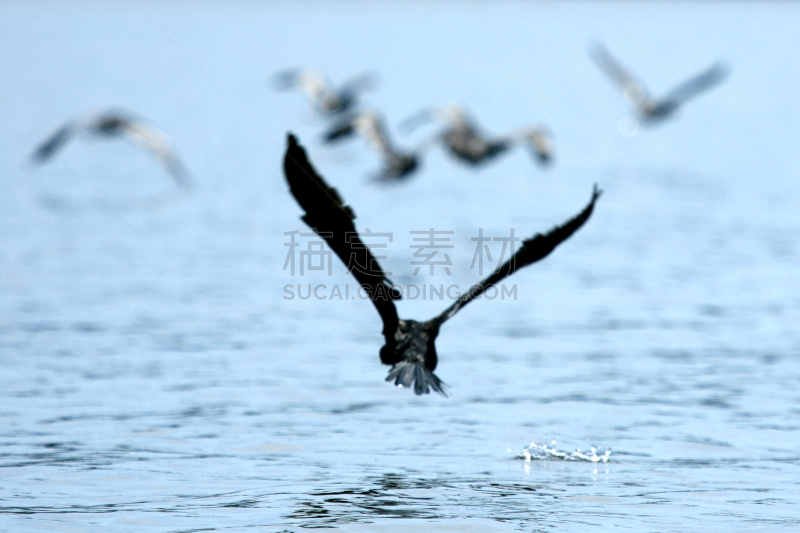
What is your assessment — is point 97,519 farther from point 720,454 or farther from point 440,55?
point 440,55

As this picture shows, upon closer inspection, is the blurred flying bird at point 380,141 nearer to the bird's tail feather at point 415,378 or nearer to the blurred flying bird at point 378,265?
the blurred flying bird at point 378,265

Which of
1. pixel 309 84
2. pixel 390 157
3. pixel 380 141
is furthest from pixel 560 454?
pixel 309 84

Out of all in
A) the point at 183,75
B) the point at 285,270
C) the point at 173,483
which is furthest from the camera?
the point at 183,75

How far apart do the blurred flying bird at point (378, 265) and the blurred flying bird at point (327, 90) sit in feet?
45.2

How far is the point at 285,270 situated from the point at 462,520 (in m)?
10.1

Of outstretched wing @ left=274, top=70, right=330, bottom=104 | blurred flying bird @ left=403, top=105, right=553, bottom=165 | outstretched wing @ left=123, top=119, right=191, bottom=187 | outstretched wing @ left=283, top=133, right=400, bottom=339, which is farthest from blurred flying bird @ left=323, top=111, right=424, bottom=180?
outstretched wing @ left=283, top=133, right=400, bottom=339

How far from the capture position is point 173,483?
764 centimetres

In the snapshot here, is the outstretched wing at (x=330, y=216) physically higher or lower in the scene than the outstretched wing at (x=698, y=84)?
lower

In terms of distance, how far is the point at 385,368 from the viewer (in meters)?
11.4

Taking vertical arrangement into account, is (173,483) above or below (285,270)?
below

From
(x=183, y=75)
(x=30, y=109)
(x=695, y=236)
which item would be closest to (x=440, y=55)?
(x=183, y=75)

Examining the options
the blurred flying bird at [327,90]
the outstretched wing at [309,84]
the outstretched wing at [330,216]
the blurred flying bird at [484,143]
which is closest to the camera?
the outstretched wing at [330,216]

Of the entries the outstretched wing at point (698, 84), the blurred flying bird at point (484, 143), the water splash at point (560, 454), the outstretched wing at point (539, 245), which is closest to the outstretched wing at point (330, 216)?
the outstretched wing at point (539, 245)

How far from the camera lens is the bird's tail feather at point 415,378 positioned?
23.6 ft
